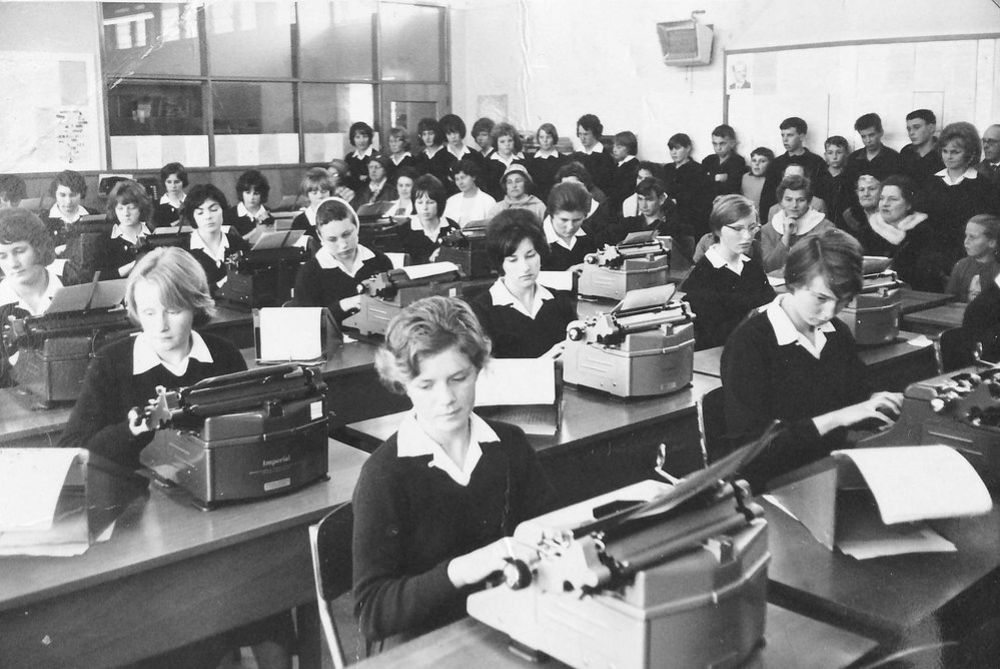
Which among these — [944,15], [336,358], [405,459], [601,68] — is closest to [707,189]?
[601,68]

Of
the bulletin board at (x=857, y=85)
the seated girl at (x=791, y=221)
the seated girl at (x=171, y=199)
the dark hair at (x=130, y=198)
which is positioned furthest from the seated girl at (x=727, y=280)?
the seated girl at (x=171, y=199)

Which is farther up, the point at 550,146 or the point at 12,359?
the point at 550,146

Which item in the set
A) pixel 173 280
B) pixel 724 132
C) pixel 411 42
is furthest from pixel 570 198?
pixel 411 42

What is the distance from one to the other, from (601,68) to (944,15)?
266cm

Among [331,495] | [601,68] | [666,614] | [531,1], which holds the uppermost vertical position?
[531,1]

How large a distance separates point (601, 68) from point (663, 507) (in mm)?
6995

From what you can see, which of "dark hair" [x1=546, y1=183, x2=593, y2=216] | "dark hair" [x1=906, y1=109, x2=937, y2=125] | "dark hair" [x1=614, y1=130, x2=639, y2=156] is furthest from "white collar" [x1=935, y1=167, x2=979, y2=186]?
"dark hair" [x1=614, y1=130, x2=639, y2=156]

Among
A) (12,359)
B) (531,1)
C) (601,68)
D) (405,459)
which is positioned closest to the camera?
(405,459)

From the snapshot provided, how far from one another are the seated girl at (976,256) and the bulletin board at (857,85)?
158 cm

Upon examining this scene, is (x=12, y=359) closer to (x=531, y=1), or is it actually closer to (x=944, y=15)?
(x=944, y=15)

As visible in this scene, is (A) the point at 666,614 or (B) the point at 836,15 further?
(B) the point at 836,15

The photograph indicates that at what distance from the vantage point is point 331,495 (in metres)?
2.17

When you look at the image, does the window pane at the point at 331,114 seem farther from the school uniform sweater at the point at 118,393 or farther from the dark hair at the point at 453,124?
the school uniform sweater at the point at 118,393

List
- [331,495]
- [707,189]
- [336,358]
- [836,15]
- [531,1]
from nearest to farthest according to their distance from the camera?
[331,495] → [336,358] → [836,15] → [707,189] → [531,1]
